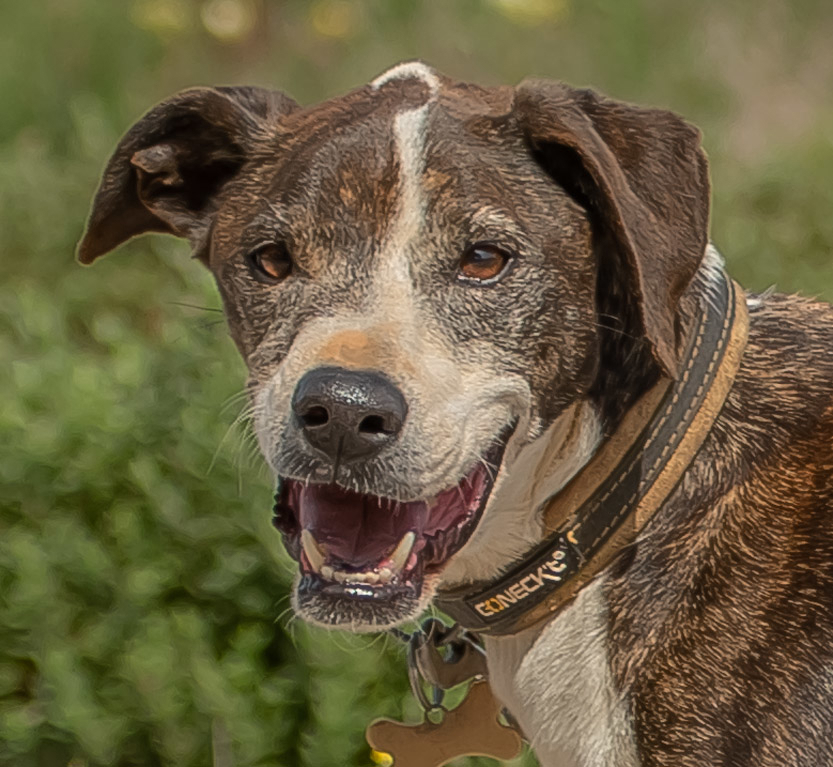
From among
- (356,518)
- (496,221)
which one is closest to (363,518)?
(356,518)

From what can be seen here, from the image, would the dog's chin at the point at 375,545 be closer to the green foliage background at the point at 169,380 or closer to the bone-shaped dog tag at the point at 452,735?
the bone-shaped dog tag at the point at 452,735

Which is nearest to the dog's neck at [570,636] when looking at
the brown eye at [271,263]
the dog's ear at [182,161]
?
the brown eye at [271,263]

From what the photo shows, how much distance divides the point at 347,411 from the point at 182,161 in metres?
0.72

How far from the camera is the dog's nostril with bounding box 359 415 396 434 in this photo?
80.9 inches

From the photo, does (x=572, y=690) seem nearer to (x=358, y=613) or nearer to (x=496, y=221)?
(x=358, y=613)

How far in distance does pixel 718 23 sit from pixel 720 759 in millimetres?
5449

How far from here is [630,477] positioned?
2.18 meters

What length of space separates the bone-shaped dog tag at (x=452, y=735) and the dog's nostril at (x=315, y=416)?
0.77 m

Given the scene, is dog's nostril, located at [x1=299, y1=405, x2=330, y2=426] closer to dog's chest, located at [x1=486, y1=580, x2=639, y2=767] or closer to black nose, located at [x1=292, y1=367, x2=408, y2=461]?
black nose, located at [x1=292, y1=367, x2=408, y2=461]

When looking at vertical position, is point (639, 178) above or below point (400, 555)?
above

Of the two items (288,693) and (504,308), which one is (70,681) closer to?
(288,693)

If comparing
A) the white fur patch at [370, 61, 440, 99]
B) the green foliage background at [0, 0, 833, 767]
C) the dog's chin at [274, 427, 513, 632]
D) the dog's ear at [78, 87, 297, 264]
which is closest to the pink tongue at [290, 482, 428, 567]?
the dog's chin at [274, 427, 513, 632]

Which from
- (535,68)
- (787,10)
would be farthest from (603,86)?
(787,10)

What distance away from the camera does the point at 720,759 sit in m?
2.16
